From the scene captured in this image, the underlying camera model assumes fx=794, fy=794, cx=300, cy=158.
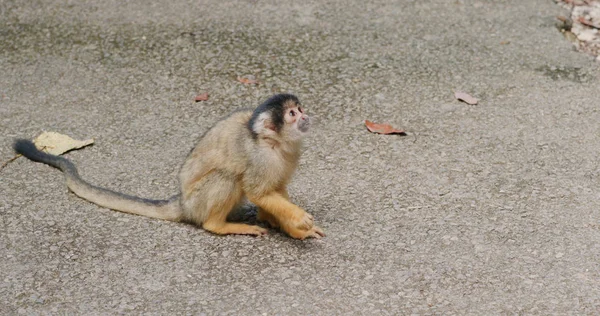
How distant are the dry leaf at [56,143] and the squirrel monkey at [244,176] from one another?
81 cm

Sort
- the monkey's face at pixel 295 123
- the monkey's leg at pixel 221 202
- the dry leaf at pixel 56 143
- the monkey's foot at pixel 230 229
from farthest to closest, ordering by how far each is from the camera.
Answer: the dry leaf at pixel 56 143, the monkey's foot at pixel 230 229, the monkey's leg at pixel 221 202, the monkey's face at pixel 295 123

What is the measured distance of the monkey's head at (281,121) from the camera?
11.6 feet

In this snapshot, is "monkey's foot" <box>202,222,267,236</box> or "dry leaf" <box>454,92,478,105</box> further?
"dry leaf" <box>454,92,478,105</box>

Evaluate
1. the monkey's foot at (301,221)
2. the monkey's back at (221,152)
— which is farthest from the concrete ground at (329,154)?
the monkey's back at (221,152)

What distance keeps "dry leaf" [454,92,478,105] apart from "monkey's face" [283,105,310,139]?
6.29 feet

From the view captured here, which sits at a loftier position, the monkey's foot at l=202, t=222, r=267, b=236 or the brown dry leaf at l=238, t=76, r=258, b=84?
Result: the brown dry leaf at l=238, t=76, r=258, b=84

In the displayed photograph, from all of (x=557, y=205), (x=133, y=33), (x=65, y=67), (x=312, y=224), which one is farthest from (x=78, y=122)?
(x=557, y=205)

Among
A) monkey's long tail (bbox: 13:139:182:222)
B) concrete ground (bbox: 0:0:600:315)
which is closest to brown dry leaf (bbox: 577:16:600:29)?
concrete ground (bbox: 0:0:600:315)

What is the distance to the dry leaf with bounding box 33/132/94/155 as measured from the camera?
4594 mm

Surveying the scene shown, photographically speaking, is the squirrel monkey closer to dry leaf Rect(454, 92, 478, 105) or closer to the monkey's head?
the monkey's head

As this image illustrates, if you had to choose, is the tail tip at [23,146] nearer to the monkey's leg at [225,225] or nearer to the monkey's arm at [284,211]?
the monkey's leg at [225,225]

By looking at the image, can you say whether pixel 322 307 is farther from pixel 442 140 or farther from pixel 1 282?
pixel 442 140

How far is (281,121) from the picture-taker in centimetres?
356

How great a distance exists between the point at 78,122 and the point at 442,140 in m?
2.24
